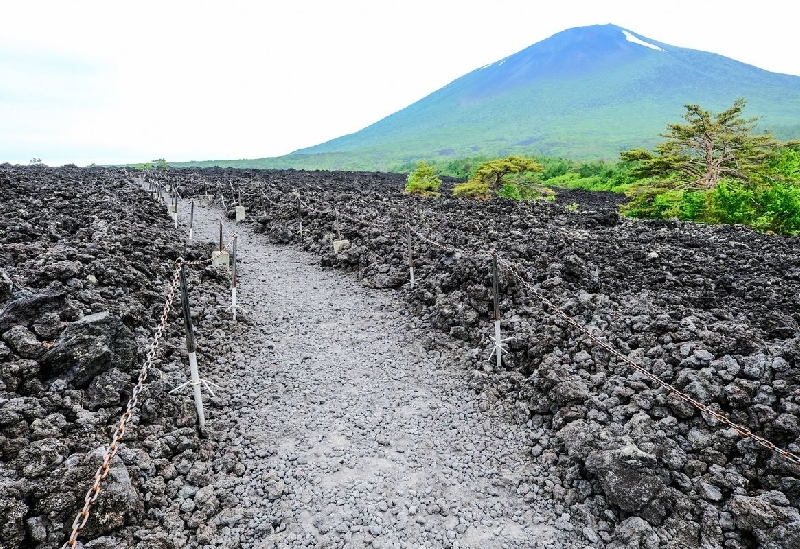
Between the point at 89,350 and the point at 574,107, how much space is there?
15740 cm

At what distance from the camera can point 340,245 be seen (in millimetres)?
13383

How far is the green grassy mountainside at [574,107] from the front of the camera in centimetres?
9888

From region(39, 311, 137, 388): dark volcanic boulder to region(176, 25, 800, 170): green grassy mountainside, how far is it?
7593cm

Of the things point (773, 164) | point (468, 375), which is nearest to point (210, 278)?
point (468, 375)

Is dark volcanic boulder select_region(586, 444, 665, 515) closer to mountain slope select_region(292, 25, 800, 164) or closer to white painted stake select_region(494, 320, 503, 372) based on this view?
white painted stake select_region(494, 320, 503, 372)

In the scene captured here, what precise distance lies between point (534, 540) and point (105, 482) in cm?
388

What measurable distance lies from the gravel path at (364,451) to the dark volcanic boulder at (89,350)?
1368 mm

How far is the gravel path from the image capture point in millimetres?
4516

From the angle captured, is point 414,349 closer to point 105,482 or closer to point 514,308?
point 514,308

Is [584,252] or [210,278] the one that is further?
[210,278]

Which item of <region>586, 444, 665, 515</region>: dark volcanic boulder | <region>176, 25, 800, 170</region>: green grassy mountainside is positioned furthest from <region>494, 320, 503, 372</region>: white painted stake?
<region>176, 25, 800, 170</region>: green grassy mountainside

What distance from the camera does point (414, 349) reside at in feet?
26.7

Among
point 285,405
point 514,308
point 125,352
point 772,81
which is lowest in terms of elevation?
point 285,405

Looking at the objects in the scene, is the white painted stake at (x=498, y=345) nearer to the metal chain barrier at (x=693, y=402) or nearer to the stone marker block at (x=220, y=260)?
the metal chain barrier at (x=693, y=402)
